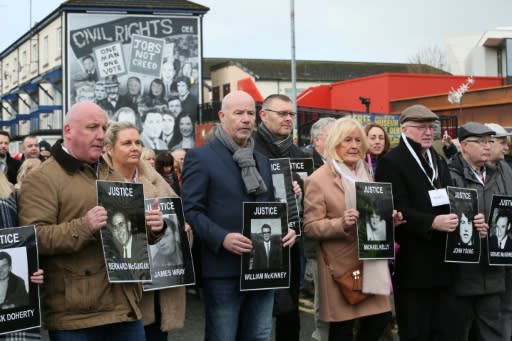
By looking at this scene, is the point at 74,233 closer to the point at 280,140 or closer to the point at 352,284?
the point at 352,284

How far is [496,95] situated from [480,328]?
21.7 meters

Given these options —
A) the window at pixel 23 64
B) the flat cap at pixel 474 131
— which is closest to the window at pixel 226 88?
the window at pixel 23 64

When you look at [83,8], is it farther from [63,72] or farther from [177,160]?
[177,160]

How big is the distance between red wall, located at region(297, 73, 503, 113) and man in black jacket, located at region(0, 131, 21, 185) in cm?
2251

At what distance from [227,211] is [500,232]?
2.50 metres

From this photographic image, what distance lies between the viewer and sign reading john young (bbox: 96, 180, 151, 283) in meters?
4.41

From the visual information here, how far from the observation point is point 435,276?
6.11m

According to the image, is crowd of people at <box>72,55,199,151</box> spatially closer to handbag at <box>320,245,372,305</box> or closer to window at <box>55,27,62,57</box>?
window at <box>55,27,62,57</box>

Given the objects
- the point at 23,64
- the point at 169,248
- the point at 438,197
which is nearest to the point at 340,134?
the point at 438,197

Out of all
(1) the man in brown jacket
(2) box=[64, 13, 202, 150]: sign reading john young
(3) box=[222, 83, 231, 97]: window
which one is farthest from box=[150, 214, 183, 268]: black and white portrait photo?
(3) box=[222, 83, 231, 97]: window

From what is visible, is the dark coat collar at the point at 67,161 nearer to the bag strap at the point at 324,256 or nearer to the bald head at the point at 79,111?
the bald head at the point at 79,111

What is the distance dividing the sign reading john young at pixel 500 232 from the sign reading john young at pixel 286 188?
5.40 feet

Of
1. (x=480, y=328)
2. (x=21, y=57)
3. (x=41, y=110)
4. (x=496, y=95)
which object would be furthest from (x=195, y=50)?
(x=480, y=328)

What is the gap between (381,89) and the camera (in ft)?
113
